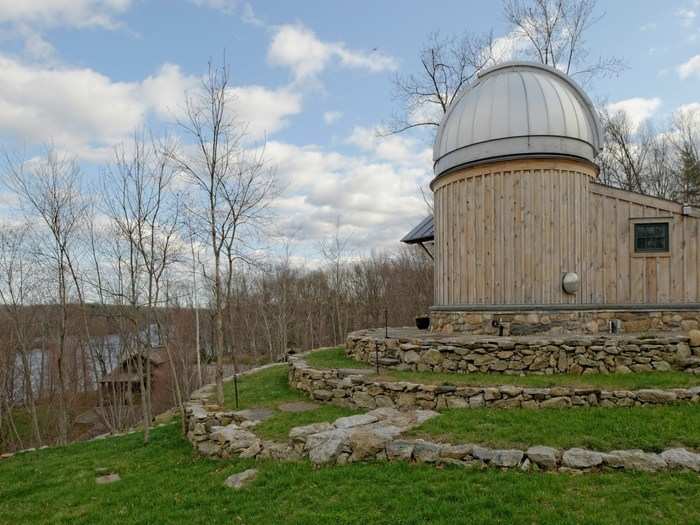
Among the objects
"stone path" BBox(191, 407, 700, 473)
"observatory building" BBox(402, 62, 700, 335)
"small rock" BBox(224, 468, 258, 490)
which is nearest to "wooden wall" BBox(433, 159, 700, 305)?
"observatory building" BBox(402, 62, 700, 335)

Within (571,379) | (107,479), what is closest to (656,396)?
(571,379)

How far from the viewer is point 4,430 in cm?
1917

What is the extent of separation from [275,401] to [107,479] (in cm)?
296

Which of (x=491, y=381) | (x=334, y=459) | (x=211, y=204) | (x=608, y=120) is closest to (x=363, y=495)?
(x=334, y=459)

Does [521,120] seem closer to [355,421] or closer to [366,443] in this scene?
[355,421]

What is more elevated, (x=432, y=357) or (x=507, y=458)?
(x=432, y=357)

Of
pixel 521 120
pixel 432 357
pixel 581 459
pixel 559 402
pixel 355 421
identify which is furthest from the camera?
pixel 521 120

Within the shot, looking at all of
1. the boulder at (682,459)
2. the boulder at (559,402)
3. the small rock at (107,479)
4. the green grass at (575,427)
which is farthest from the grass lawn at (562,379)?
the small rock at (107,479)

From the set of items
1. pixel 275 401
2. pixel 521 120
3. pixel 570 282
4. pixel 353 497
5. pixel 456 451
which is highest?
pixel 521 120

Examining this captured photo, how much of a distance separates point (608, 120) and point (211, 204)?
69.9 ft

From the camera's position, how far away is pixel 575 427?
5383 millimetres

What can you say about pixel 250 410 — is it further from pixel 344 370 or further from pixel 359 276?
pixel 359 276

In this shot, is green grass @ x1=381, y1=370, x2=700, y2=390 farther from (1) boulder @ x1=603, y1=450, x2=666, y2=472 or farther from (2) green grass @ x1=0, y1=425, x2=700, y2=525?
(2) green grass @ x1=0, y1=425, x2=700, y2=525

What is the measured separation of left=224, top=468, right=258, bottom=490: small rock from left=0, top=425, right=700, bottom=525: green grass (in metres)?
0.09
